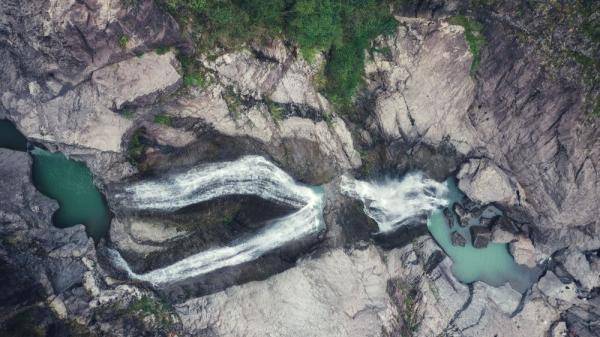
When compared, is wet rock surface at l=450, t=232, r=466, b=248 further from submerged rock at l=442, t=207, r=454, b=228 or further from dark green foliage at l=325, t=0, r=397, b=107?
dark green foliage at l=325, t=0, r=397, b=107

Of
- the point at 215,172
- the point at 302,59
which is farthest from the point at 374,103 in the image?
the point at 215,172

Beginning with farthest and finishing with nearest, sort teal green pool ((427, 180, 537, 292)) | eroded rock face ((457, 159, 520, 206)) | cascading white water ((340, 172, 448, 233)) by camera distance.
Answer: teal green pool ((427, 180, 537, 292)) < eroded rock face ((457, 159, 520, 206)) < cascading white water ((340, 172, 448, 233))

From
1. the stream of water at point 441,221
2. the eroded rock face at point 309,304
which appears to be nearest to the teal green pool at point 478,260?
the stream of water at point 441,221

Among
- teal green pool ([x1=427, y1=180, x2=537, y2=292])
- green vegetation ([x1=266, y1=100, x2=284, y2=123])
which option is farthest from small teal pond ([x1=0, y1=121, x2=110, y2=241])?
teal green pool ([x1=427, y1=180, x2=537, y2=292])

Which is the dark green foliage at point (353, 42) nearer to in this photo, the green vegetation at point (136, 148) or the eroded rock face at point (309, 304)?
the eroded rock face at point (309, 304)

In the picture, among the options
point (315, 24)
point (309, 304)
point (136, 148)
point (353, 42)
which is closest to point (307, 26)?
point (315, 24)

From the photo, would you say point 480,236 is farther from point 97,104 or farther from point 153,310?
point 97,104
